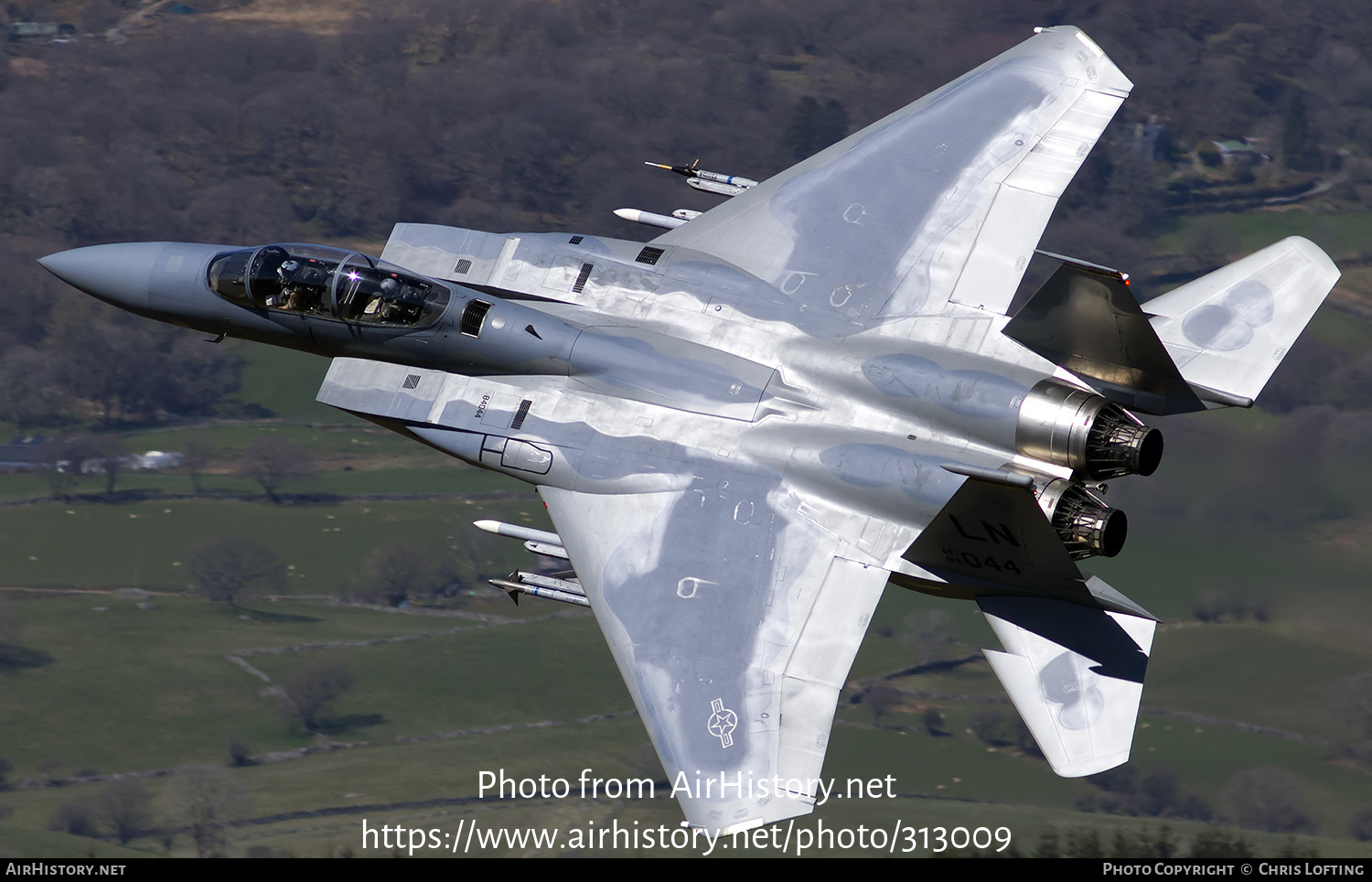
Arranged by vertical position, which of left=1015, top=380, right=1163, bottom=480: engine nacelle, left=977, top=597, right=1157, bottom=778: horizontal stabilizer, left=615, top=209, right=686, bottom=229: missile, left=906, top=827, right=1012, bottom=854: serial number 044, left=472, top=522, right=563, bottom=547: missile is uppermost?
left=615, top=209, right=686, bottom=229: missile

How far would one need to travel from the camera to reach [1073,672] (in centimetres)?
1825

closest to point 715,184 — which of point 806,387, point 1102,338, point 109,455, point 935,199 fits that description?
point 935,199

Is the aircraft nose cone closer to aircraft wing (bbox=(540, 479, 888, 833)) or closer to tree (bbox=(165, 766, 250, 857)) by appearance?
aircraft wing (bbox=(540, 479, 888, 833))

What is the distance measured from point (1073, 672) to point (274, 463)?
108 m

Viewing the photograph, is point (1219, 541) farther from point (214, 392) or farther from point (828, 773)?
point (214, 392)

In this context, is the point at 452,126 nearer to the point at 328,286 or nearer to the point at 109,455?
the point at 109,455

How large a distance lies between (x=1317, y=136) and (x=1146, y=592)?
80.1 metres

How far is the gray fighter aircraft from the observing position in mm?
18062

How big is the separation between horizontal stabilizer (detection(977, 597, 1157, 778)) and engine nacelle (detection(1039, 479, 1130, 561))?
925mm

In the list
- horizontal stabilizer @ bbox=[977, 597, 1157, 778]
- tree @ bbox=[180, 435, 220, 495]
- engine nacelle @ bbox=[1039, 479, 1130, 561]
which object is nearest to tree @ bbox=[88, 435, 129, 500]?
tree @ bbox=[180, 435, 220, 495]

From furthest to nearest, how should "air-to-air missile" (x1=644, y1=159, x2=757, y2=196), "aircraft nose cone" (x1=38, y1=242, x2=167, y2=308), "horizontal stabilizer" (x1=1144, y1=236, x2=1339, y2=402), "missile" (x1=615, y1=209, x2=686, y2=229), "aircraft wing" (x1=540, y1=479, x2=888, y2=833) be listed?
"air-to-air missile" (x1=644, y1=159, x2=757, y2=196) → "missile" (x1=615, y1=209, x2=686, y2=229) → "aircraft nose cone" (x1=38, y1=242, x2=167, y2=308) → "horizontal stabilizer" (x1=1144, y1=236, x2=1339, y2=402) → "aircraft wing" (x1=540, y1=479, x2=888, y2=833)

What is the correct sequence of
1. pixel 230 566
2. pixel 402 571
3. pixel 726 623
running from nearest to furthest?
1. pixel 726 623
2. pixel 402 571
3. pixel 230 566

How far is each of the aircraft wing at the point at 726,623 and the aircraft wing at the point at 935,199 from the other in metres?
3.81

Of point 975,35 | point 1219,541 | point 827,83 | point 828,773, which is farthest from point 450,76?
point 1219,541
